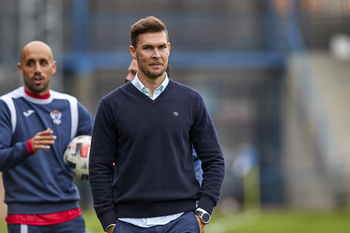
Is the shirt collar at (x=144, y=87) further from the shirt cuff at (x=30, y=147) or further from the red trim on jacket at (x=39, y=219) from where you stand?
the red trim on jacket at (x=39, y=219)

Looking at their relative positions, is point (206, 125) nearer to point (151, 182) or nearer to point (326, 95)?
point (151, 182)

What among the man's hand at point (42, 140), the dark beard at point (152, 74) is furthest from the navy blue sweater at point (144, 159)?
the man's hand at point (42, 140)

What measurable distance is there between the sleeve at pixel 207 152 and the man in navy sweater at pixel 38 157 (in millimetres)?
1252

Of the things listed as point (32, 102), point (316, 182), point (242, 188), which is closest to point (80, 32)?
point (242, 188)

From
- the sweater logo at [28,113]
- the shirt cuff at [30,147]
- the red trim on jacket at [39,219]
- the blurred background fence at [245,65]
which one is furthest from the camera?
the blurred background fence at [245,65]

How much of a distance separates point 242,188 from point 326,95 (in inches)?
164

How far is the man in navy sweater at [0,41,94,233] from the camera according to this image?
5105 mm

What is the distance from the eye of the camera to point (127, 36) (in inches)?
828

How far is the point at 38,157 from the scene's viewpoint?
516cm

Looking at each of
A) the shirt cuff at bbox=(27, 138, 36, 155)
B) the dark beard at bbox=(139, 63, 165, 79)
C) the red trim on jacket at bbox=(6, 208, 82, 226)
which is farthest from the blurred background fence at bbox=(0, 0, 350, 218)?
the dark beard at bbox=(139, 63, 165, 79)

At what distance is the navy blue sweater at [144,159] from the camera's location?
4.07 meters

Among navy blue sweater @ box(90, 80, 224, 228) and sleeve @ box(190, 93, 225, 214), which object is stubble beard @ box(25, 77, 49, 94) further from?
sleeve @ box(190, 93, 225, 214)

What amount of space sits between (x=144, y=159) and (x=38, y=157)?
53.5 inches

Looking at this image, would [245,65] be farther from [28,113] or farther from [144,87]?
[144,87]
